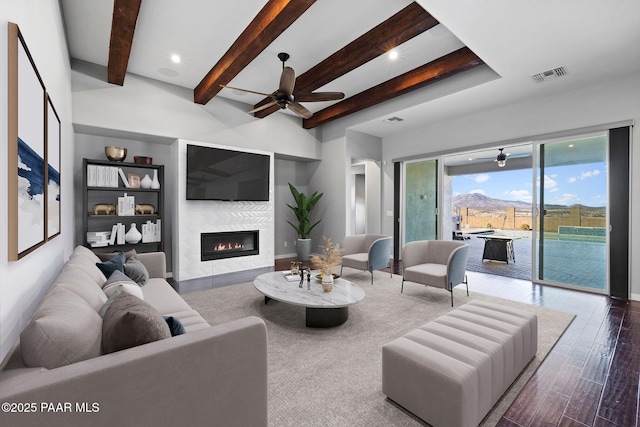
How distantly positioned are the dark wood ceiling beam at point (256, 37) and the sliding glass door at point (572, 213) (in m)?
4.12

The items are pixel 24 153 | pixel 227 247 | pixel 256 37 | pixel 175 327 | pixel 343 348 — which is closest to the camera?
pixel 24 153

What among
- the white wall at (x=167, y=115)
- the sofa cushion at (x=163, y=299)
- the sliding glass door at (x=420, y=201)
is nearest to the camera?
the sofa cushion at (x=163, y=299)

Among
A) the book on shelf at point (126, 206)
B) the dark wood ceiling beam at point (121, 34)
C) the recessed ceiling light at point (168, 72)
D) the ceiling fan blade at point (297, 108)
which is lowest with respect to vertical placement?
the book on shelf at point (126, 206)

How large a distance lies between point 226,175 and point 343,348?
11.8 feet

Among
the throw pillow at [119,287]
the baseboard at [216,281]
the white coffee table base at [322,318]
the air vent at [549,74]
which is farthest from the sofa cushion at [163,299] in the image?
the air vent at [549,74]

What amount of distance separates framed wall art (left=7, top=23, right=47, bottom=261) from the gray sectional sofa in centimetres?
33

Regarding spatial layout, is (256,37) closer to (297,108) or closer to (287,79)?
(287,79)

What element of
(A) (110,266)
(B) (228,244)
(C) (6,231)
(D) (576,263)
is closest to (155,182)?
(B) (228,244)

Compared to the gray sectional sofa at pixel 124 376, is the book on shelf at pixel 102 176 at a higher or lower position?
higher

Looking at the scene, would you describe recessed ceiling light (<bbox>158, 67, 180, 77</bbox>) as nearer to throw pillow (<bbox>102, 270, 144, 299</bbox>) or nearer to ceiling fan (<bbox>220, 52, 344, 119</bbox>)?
ceiling fan (<bbox>220, 52, 344, 119</bbox>)

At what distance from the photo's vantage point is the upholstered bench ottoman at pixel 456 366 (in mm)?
1465

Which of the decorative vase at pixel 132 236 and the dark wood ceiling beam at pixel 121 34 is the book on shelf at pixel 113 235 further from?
the dark wood ceiling beam at pixel 121 34

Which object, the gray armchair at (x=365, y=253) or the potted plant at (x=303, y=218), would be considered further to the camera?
the potted plant at (x=303, y=218)

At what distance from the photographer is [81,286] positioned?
1.56 meters
